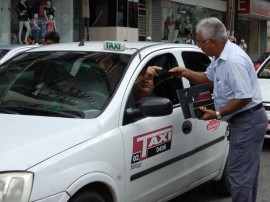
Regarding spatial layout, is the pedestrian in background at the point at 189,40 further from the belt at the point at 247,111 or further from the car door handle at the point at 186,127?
the belt at the point at 247,111

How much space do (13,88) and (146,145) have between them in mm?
1203

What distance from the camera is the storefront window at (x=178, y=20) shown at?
2248cm

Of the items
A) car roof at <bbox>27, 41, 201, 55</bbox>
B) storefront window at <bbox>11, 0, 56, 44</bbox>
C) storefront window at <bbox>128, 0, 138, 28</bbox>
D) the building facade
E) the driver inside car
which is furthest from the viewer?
storefront window at <bbox>128, 0, 138, 28</bbox>

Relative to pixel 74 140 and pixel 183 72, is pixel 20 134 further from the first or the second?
pixel 183 72

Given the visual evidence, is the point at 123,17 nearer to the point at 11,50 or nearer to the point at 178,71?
the point at 11,50

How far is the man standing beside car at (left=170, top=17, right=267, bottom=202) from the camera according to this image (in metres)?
3.56

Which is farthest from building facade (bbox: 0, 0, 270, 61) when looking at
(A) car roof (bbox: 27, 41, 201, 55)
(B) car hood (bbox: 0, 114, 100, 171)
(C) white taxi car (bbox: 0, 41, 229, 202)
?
(B) car hood (bbox: 0, 114, 100, 171)

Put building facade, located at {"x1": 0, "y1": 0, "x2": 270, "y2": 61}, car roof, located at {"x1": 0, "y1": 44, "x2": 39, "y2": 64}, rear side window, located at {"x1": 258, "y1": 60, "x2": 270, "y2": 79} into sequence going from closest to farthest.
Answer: car roof, located at {"x1": 0, "y1": 44, "x2": 39, "y2": 64} < rear side window, located at {"x1": 258, "y1": 60, "x2": 270, "y2": 79} < building facade, located at {"x1": 0, "y1": 0, "x2": 270, "y2": 61}

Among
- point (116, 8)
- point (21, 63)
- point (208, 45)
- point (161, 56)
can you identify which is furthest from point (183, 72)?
point (116, 8)

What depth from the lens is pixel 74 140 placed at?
305 cm

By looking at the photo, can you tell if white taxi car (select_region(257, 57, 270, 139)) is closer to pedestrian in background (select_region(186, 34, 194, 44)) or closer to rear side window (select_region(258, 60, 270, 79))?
rear side window (select_region(258, 60, 270, 79))

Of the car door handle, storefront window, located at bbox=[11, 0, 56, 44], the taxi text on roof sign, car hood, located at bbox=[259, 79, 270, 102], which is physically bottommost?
car hood, located at bbox=[259, 79, 270, 102]

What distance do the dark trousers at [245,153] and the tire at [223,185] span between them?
4.25 feet

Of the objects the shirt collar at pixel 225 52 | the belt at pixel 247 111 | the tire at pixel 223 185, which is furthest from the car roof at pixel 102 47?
the tire at pixel 223 185
